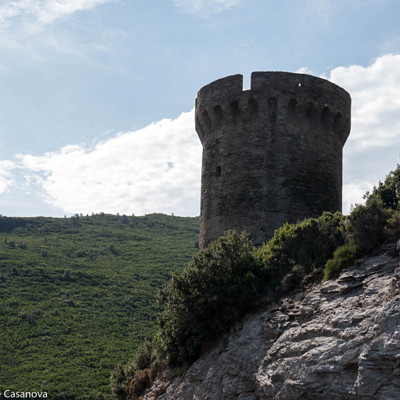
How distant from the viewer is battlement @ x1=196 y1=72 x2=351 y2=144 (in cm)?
1702

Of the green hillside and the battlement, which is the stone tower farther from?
the green hillside

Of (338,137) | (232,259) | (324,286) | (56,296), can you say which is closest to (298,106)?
(338,137)

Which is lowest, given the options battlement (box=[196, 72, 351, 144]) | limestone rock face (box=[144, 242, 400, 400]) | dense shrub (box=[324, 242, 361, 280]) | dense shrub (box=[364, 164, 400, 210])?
limestone rock face (box=[144, 242, 400, 400])

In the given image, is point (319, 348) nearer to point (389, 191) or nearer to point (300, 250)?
point (300, 250)

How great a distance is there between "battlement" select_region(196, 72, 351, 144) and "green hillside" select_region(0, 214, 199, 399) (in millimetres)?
21073

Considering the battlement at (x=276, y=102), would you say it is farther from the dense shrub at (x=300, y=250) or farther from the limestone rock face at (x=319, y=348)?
the limestone rock face at (x=319, y=348)

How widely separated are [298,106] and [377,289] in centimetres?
811

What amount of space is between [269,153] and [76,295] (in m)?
38.9

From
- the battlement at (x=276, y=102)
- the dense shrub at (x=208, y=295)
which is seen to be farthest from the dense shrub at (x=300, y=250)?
the battlement at (x=276, y=102)

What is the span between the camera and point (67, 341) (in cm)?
4250

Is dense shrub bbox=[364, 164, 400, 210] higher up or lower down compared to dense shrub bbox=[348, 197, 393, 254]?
higher up

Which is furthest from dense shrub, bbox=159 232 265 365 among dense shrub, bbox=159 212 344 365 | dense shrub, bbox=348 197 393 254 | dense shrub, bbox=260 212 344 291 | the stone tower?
dense shrub, bbox=348 197 393 254

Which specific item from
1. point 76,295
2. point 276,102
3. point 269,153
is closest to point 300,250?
point 269,153

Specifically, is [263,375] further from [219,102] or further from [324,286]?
[219,102]
